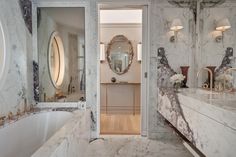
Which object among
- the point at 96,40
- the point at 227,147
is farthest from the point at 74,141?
the point at 96,40

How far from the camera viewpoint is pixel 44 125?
8.02 feet

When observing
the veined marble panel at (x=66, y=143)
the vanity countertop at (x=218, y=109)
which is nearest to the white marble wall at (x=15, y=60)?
the veined marble panel at (x=66, y=143)

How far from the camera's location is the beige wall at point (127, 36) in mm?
4527

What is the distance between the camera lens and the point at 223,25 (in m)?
2.43

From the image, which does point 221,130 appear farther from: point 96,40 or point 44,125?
point 96,40

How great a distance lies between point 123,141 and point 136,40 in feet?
8.18

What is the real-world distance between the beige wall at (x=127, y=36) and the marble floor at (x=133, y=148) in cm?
176

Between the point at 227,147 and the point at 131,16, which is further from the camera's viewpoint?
the point at 131,16

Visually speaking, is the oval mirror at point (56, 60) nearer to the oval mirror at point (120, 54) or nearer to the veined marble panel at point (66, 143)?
the veined marble panel at point (66, 143)

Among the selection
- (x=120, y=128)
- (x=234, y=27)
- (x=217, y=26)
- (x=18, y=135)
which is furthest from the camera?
(x=120, y=128)

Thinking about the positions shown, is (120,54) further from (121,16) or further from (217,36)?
(217,36)

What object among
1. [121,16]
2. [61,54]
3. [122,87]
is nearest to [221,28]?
[61,54]

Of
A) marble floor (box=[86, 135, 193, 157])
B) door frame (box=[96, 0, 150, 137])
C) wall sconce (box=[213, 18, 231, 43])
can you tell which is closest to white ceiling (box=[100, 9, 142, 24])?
door frame (box=[96, 0, 150, 137])

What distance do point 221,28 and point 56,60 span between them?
2.36 metres
